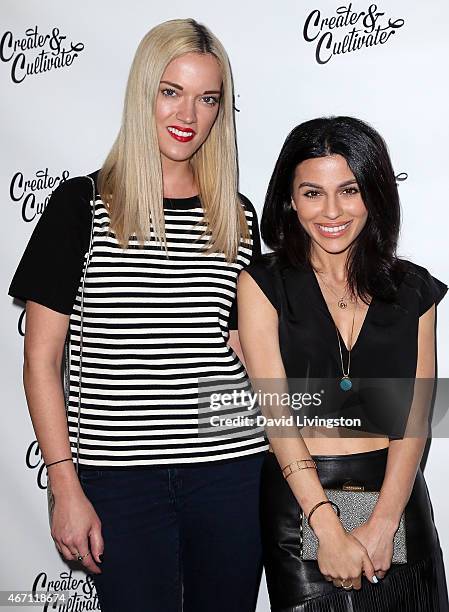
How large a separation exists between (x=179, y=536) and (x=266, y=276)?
618 mm

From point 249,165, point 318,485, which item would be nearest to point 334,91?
point 249,165

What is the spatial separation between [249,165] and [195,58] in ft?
1.94

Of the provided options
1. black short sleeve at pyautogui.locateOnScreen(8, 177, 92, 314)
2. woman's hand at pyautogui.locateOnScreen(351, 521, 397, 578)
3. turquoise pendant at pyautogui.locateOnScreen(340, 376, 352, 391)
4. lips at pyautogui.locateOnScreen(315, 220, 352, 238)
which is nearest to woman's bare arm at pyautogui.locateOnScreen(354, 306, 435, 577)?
woman's hand at pyautogui.locateOnScreen(351, 521, 397, 578)

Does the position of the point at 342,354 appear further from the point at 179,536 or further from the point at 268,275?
the point at 179,536

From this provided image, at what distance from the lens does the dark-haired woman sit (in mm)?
1768

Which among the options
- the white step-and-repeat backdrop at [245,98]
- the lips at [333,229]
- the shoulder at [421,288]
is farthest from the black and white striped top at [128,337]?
the white step-and-repeat backdrop at [245,98]

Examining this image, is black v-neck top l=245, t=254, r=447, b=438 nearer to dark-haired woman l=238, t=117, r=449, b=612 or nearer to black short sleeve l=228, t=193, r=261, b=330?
dark-haired woman l=238, t=117, r=449, b=612

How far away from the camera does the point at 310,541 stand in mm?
1767

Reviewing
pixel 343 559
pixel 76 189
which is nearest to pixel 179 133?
pixel 76 189

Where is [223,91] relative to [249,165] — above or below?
above

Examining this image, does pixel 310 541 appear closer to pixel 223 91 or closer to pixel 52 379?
pixel 52 379

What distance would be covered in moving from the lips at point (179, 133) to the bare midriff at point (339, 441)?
2.35 feet

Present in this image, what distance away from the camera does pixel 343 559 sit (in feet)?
5.66

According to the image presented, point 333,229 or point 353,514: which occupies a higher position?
point 333,229
